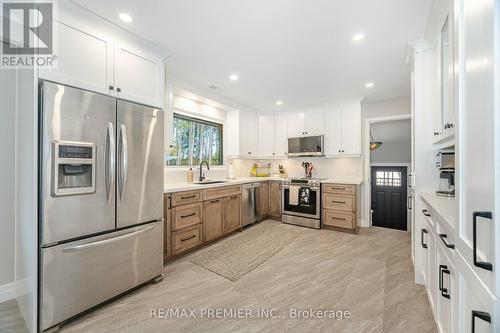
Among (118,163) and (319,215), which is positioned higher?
(118,163)

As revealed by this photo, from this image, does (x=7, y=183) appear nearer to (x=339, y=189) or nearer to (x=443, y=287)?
(x=443, y=287)

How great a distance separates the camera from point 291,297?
77.9 inches

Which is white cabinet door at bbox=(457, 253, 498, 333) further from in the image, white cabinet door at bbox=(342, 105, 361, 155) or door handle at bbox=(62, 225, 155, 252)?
white cabinet door at bbox=(342, 105, 361, 155)

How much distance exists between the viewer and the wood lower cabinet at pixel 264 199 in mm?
4551

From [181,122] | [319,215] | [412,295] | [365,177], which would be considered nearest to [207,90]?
[181,122]

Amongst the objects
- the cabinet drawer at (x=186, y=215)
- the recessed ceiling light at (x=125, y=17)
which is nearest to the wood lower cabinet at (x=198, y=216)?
the cabinet drawer at (x=186, y=215)

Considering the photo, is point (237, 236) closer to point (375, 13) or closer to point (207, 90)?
point (207, 90)

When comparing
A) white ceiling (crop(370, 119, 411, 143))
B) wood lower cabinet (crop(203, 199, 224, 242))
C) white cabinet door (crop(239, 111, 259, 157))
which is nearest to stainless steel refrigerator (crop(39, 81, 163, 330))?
wood lower cabinet (crop(203, 199, 224, 242))

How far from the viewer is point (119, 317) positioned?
5.59ft

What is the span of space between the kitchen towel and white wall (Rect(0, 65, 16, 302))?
154 inches

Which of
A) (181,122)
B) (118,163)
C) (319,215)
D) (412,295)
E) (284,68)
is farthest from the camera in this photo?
(319,215)

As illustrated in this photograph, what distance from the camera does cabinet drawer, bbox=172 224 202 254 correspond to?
8.84 ft

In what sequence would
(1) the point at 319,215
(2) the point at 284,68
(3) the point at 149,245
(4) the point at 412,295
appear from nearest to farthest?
(4) the point at 412,295 → (3) the point at 149,245 → (2) the point at 284,68 → (1) the point at 319,215

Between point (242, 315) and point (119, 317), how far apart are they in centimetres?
101
